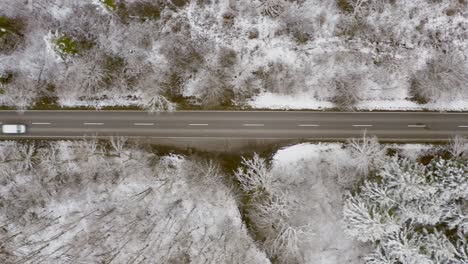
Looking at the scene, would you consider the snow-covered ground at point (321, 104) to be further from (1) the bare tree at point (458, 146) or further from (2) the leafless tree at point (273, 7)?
(2) the leafless tree at point (273, 7)

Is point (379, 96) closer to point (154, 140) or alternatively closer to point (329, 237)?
point (329, 237)

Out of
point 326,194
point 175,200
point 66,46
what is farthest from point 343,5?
point 66,46

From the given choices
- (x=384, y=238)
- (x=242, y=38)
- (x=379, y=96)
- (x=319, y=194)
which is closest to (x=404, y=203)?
(x=384, y=238)

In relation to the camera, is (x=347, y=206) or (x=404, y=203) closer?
(x=404, y=203)

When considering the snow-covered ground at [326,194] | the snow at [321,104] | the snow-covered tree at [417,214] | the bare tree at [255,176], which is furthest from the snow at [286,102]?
the snow-covered tree at [417,214]

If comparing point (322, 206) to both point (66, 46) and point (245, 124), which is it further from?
point (66, 46)

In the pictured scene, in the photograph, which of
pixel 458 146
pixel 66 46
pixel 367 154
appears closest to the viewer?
pixel 367 154

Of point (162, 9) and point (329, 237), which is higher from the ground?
point (162, 9)
